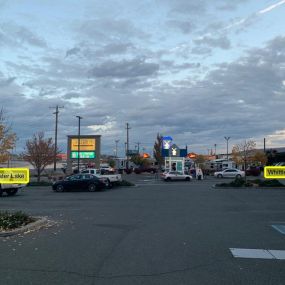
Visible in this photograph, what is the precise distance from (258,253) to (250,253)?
170 millimetres

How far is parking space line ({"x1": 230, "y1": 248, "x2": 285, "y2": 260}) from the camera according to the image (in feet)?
27.9

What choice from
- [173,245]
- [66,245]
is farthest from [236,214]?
[66,245]

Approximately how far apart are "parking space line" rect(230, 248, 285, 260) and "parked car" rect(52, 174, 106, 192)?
25.4 m

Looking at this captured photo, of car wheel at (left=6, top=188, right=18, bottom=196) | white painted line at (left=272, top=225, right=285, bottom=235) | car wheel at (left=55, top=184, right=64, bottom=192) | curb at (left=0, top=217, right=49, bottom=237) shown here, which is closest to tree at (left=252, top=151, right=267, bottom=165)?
car wheel at (left=55, top=184, right=64, bottom=192)

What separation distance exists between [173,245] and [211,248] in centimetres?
87

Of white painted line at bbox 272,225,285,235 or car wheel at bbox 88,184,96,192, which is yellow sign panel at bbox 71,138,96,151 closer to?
car wheel at bbox 88,184,96,192

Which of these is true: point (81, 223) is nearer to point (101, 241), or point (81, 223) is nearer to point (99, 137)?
Result: point (101, 241)

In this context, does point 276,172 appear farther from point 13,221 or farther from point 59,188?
point 59,188

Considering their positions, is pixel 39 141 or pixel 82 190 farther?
pixel 39 141

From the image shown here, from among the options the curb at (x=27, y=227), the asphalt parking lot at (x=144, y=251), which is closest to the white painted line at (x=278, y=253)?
the asphalt parking lot at (x=144, y=251)

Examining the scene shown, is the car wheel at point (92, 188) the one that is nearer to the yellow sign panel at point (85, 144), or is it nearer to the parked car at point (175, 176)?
the parked car at point (175, 176)

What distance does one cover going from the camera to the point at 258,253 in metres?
8.84

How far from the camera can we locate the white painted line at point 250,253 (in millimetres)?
8531

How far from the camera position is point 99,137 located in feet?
213
